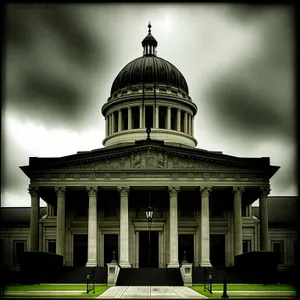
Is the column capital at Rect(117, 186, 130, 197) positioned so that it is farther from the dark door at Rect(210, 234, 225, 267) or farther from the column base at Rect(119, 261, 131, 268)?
the dark door at Rect(210, 234, 225, 267)

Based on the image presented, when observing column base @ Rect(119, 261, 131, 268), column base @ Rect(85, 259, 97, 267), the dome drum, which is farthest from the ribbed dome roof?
column base @ Rect(85, 259, 97, 267)

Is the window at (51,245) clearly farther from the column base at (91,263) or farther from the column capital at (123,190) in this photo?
the column capital at (123,190)

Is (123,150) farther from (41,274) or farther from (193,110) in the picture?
(193,110)

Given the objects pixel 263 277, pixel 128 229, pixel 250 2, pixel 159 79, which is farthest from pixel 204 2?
pixel 159 79

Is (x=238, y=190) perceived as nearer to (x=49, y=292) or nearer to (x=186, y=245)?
(x=186, y=245)

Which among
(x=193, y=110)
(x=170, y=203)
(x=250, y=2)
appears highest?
(x=193, y=110)

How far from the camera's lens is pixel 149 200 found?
61000 mm

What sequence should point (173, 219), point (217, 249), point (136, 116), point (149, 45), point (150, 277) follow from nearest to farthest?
point (150, 277) → point (173, 219) → point (217, 249) → point (136, 116) → point (149, 45)

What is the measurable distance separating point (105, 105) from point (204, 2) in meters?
70.5

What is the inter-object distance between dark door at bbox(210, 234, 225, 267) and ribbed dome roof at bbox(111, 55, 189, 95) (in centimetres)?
2648

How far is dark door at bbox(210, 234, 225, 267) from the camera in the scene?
6284 centimetres

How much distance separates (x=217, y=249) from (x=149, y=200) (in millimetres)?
10319

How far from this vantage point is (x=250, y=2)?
33.9ft

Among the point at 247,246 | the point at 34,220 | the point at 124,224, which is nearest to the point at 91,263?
the point at 124,224
